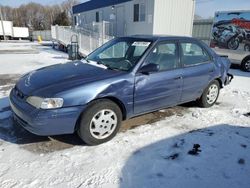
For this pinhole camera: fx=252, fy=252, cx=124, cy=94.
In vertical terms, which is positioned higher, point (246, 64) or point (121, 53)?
point (121, 53)

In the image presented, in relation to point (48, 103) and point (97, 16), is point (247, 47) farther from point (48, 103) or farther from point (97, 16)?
point (97, 16)

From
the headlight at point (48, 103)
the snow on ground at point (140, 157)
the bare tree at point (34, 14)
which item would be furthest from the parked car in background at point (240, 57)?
the bare tree at point (34, 14)

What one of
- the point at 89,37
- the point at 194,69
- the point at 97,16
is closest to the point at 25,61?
the point at 89,37

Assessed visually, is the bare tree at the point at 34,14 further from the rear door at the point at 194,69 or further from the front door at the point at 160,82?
the front door at the point at 160,82

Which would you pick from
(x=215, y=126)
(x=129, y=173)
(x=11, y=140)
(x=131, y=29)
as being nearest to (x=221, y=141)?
(x=215, y=126)

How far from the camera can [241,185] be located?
3.02 meters

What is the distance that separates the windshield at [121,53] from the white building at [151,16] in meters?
9.39

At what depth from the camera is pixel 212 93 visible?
5.60m

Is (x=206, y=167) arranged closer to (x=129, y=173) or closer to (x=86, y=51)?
(x=129, y=173)

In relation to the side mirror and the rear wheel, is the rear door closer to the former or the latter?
the side mirror

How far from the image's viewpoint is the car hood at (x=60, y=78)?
353 centimetres

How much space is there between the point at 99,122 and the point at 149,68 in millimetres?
1163

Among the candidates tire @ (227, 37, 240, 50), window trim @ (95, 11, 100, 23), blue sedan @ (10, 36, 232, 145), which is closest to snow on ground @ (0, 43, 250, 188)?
blue sedan @ (10, 36, 232, 145)

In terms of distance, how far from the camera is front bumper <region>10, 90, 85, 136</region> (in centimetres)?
333
